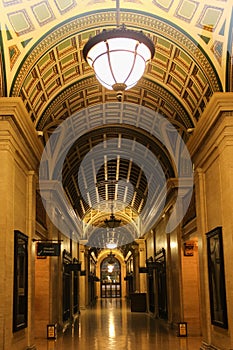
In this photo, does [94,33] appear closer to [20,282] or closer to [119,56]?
[119,56]

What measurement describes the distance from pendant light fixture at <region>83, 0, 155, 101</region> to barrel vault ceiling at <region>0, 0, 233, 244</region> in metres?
3.44

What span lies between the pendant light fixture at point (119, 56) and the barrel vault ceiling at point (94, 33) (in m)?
3.44

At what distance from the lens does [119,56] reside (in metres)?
5.26

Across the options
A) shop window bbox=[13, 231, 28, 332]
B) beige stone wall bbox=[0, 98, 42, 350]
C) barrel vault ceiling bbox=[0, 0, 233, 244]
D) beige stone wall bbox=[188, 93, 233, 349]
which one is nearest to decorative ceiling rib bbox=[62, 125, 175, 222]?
barrel vault ceiling bbox=[0, 0, 233, 244]

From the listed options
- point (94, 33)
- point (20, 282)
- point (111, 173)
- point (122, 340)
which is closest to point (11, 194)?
point (20, 282)

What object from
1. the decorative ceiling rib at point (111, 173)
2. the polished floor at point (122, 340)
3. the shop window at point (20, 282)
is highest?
the decorative ceiling rib at point (111, 173)

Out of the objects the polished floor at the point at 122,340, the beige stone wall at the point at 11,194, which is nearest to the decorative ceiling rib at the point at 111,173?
the polished floor at the point at 122,340

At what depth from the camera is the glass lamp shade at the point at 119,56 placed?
5270 mm

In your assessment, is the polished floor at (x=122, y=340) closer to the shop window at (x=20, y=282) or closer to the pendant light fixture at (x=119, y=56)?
the shop window at (x=20, y=282)

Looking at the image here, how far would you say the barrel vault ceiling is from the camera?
8.57 meters

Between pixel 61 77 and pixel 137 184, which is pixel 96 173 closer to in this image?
pixel 137 184

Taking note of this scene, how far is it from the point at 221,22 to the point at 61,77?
13.6ft

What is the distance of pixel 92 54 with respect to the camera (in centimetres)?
553

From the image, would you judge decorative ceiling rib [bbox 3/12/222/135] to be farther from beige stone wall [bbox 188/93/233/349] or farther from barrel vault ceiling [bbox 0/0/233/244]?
beige stone wall [bbox 188/93/233/349]
